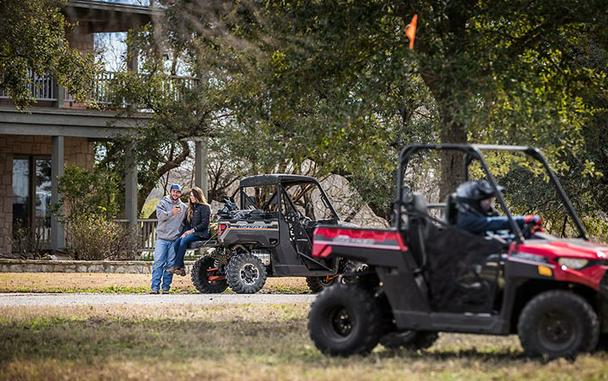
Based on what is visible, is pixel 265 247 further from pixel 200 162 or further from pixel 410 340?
pixel 200 162

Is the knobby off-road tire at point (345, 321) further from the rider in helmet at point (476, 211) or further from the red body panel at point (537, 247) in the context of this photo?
the rider in helmet at point (476, 211)

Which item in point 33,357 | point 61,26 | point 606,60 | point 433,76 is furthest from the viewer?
point 61,26

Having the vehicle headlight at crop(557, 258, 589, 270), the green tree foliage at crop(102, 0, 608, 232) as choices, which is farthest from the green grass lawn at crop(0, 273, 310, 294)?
the vehicle headlight at crop(557, 258, 589, 270)

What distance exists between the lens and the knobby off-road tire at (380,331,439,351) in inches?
403

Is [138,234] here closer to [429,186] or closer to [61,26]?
[61,26]

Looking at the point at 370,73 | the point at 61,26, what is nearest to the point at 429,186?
the point at 61,26

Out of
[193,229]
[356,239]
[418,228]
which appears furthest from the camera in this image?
[193,229]

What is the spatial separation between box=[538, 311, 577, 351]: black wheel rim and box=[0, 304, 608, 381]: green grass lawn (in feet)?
0.66

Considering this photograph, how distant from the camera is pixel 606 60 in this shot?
62.2 feet

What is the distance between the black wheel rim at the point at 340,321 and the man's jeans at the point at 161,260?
8.59m

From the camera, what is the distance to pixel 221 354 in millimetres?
9992

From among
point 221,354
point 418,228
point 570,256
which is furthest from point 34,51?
point 570,256

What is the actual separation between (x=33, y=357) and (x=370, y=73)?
218 inches

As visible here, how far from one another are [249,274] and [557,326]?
360 inches
